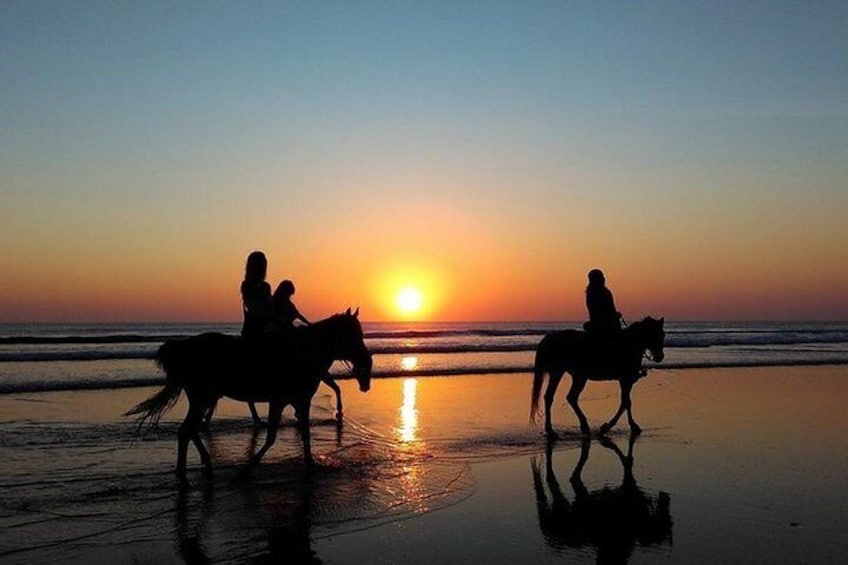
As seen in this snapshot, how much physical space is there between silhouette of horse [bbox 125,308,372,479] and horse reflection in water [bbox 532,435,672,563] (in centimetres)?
279

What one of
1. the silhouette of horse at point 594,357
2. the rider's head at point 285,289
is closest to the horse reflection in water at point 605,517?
the silhouette of horse at point 594,357

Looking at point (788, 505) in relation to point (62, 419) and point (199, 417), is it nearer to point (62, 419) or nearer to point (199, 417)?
point (199, 417)

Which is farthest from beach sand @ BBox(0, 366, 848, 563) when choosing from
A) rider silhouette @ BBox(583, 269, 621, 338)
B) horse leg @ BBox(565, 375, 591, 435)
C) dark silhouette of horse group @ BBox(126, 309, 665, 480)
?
rider silhouette @ BBox(583, 269, 621, 338)

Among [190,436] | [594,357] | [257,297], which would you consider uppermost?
[257,297]

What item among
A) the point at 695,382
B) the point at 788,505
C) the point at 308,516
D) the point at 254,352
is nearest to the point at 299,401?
the point at 254,352

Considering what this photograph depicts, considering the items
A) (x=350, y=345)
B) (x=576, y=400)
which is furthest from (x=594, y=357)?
(x=350, y=345)

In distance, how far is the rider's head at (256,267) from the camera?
885 centimetres

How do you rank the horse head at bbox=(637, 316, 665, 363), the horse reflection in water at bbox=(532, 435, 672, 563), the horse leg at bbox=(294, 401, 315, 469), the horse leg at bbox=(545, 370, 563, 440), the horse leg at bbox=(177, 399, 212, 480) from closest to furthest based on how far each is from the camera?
1. the horse reflection in water at bbox=(532, 435, 672, 563)
2. the horse leg at bbox=(177, 399, 212, 480)
3. the horse leg at bbox=(294, 401, 315, 469)
4. the horse leg at bbox=(545, 370, 563, 440)
5. the horse head at bbox=(637, 316, 665, 363)

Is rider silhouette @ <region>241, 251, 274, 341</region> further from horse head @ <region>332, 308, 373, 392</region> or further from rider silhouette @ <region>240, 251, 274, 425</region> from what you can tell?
horse head @ <region>332, 308, 373, 392</region>

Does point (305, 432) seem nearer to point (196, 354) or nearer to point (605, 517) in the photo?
point (196, 354)

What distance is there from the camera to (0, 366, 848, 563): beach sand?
18.4ft

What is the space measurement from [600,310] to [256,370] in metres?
5.58

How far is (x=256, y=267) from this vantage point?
8.90 meters

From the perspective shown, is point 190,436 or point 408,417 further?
point 408,417
